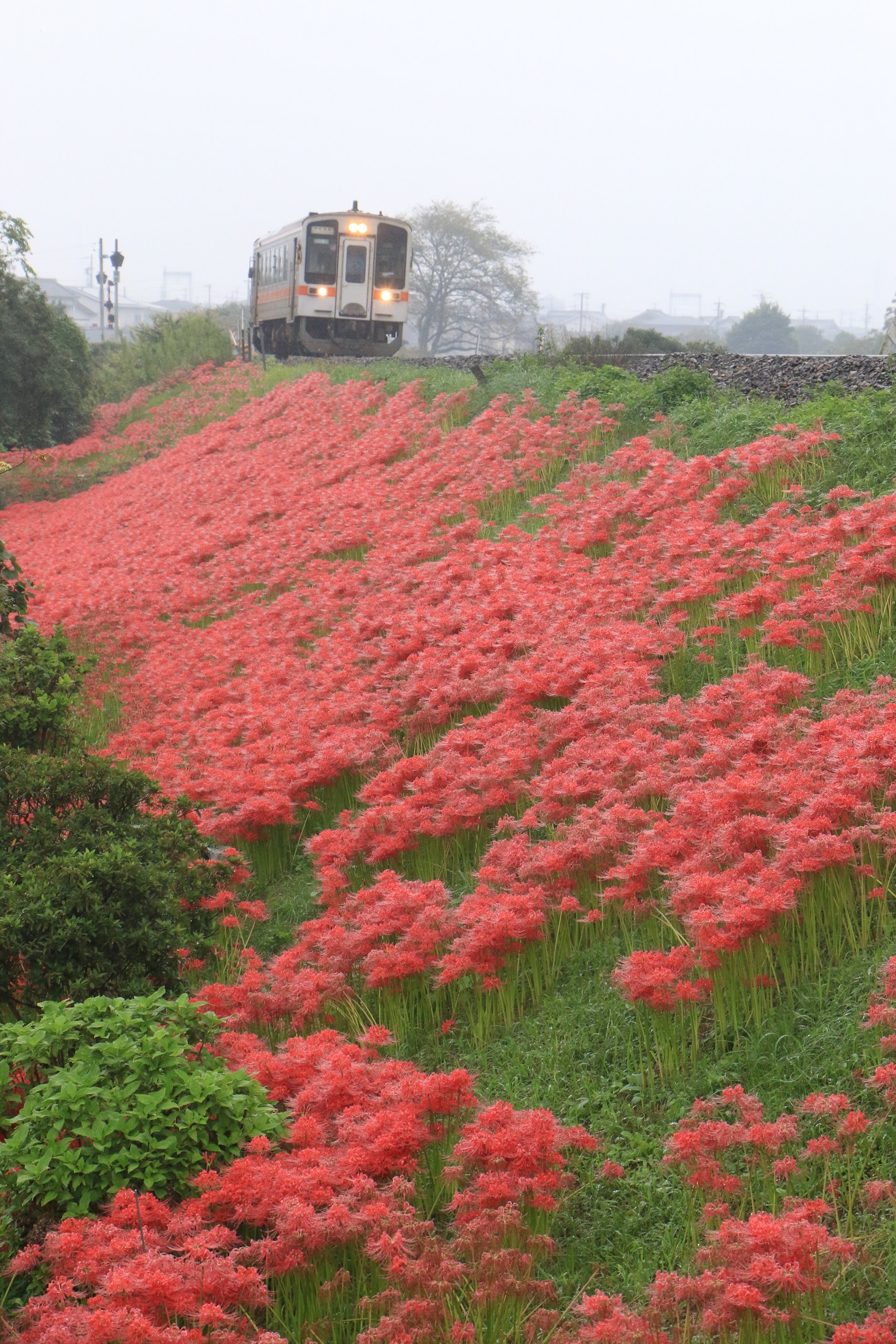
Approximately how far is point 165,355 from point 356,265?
324 inches

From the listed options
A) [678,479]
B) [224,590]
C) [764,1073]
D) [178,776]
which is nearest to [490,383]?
[224,590]

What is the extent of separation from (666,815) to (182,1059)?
246 cm

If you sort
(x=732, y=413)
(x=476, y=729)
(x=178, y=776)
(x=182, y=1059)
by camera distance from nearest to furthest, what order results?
(x=182, y=1059) < (x=476, y=729) < (x=178, y=776) < (x=732, y=413)

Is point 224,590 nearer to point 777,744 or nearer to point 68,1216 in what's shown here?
point 777,744

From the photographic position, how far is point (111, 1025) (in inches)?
144

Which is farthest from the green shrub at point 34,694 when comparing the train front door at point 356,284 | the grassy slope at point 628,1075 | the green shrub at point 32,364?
the green shrub at point 32,364

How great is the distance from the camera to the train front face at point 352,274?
2389cm

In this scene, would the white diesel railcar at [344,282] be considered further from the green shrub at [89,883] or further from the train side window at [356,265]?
the green shrub at [89,883]

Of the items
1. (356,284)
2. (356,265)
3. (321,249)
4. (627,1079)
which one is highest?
(321,249)

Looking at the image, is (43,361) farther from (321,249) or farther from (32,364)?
(321,249)

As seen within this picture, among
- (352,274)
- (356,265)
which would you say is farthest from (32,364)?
(356,265)

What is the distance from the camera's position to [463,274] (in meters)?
60.3

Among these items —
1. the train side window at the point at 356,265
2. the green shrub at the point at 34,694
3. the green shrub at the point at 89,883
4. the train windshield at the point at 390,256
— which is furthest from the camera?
the train windshield at the point at 390,256

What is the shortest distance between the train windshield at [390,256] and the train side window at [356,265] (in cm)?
31
